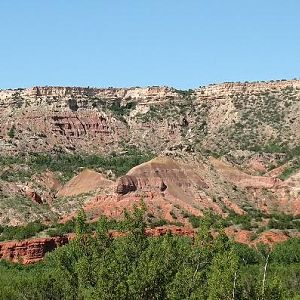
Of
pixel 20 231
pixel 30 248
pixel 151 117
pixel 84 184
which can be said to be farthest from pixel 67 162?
pixel 30 248

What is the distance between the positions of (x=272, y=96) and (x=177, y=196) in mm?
50977

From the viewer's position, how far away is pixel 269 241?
90188 millimetres

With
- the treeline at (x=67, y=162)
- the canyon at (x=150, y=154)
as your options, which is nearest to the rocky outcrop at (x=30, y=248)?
the canyon at (x=150, y=154)

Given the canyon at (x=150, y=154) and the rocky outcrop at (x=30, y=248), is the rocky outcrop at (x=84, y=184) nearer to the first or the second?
the canyon at (x=150, y=154)

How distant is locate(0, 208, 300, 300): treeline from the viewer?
4291 cm

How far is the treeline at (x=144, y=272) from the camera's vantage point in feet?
141

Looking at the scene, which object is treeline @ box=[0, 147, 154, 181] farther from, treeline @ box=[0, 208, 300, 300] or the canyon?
treeline @ box=[0, 208, 300, 300]

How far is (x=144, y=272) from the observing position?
4444cm

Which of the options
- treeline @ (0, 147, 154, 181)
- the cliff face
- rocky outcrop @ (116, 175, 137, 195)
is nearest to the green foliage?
rocky outcrop @ (116, 175, 137, 195)

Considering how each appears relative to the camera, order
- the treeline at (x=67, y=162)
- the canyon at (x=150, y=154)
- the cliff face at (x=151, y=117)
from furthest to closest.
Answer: the cliff face at (x=151, y=117), the treeline at (x=67, y=162), the canyon at (x=150, y=154)

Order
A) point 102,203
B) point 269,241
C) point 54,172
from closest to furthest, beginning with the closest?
point 269,241 → point 102,203 → point 54,172

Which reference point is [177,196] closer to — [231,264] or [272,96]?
[272,96]

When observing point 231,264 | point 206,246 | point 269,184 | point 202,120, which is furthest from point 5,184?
point 231,264

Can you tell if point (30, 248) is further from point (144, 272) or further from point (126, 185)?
point (144, 272)
